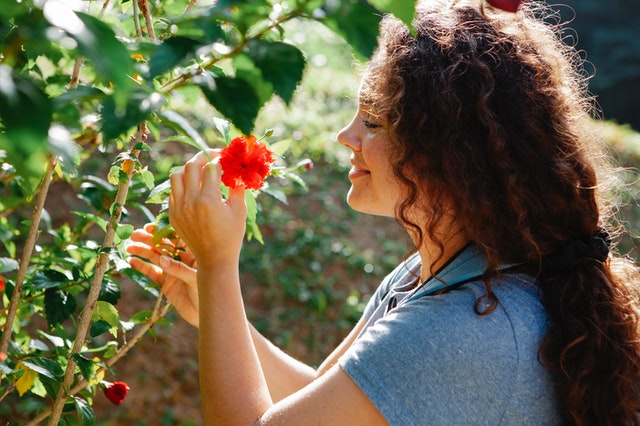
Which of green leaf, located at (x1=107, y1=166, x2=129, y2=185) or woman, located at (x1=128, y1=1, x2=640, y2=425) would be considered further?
green leaf, located at (x1=107, y1=166, x2=129, y2=185)

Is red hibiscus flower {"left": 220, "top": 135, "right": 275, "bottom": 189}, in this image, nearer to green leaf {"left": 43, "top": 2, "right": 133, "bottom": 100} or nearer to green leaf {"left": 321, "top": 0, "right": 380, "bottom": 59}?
green leaf {"left": 321, "top": 0, "right": 380, "bottom": 59}

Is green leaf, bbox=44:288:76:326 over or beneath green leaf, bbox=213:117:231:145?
beneath

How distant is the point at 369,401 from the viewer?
4.12 feet

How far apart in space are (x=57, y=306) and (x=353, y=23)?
990mm

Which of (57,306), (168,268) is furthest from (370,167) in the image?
(57,306)

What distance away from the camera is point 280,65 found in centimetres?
80

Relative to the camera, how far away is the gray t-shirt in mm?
1257

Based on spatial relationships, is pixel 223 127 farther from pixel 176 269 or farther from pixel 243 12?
pixel 243 12

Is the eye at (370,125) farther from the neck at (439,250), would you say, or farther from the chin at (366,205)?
the neck at (439,250)

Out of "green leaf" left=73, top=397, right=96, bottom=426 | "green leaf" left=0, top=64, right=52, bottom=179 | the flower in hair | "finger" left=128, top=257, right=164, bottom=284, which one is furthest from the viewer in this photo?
"finger" left=128, top=257, right=164, bottom=284

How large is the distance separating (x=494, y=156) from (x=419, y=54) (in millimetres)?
251

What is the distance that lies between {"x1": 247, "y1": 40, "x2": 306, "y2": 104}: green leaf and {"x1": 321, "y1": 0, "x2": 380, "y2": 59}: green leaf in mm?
53

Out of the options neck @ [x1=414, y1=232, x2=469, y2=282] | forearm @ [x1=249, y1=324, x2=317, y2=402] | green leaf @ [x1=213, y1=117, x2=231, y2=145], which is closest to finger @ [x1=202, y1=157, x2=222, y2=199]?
green leaf @ [x1=213, y1=117, x2=231, y2=145]

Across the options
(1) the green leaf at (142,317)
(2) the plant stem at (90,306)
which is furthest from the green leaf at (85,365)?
(1) the green leaf at (142,317)
